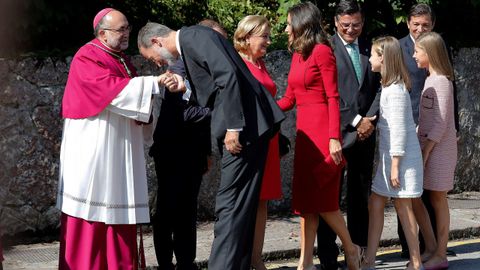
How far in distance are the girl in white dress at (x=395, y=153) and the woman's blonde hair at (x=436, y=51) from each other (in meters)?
0.38

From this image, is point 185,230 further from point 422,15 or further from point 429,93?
point 422,15

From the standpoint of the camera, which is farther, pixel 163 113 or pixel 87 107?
pixel 163 113

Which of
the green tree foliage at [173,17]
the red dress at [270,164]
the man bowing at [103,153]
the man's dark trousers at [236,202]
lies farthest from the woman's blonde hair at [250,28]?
the green tree foliage at [173,17]

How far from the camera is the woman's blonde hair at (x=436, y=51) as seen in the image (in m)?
7.74

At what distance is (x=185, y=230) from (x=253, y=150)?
1124mm

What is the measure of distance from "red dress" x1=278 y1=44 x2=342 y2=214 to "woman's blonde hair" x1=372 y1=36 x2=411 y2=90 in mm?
433

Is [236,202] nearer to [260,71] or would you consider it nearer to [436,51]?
[260,71]

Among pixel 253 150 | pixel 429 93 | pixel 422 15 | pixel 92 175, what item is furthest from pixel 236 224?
pixel 422 15

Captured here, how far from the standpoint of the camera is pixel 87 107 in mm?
6555

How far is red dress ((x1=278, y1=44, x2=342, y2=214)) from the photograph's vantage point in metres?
7.20

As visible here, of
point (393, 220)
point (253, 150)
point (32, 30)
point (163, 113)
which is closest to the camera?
point (253, 150)

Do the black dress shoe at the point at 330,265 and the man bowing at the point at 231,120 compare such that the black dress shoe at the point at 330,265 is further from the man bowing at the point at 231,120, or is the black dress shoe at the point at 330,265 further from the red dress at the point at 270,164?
the man bowing at the point at 231,120

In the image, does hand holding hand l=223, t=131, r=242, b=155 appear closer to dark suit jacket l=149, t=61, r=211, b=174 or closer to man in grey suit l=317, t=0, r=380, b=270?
dark suit jacket l=149, t=61, r=211, b=174

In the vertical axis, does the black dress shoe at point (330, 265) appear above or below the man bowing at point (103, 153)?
below
